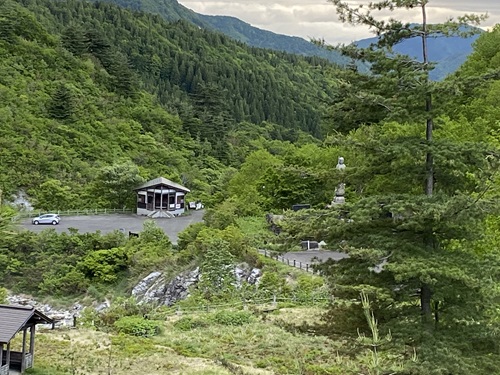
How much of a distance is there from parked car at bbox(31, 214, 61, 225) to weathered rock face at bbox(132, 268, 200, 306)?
35.7 feet

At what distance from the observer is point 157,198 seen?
40.0 meters

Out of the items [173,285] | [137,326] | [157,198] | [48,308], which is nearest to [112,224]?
[157,198]

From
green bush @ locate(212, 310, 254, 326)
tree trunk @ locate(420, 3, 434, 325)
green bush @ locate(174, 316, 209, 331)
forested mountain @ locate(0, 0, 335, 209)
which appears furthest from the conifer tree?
tree trunk @ locate(420, 3, 434, 325)

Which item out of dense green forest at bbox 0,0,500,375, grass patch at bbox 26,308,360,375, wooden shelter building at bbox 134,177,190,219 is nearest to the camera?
dense green forest at bbox 0,0,500,375

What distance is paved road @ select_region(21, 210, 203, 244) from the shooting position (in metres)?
34.1

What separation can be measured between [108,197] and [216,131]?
31.7 meters

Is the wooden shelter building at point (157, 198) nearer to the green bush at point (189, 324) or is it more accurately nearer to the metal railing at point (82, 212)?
the metal railing at point (82, 212)

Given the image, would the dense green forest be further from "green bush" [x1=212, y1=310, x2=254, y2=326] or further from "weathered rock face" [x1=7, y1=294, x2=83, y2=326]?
"weathered rock face" [x1=7, y1=294, x2=83, y2=326]

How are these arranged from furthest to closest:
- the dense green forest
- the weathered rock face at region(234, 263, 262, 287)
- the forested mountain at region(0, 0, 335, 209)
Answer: the forested mountain at region(0, 0, 335, 209), the weathered rock face at region(234, 263, 262, 287), the dense green forest

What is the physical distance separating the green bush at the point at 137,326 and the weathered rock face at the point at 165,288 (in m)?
5.17

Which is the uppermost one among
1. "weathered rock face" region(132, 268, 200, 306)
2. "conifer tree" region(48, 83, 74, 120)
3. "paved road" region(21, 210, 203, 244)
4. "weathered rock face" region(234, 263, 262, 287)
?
"conifer tree" region(48, 83, 74, 120)

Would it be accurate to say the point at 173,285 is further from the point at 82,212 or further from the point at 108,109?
the point at 108,109

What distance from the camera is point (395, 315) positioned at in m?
10.1

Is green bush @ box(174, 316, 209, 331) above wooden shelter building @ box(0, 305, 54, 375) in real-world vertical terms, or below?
below
